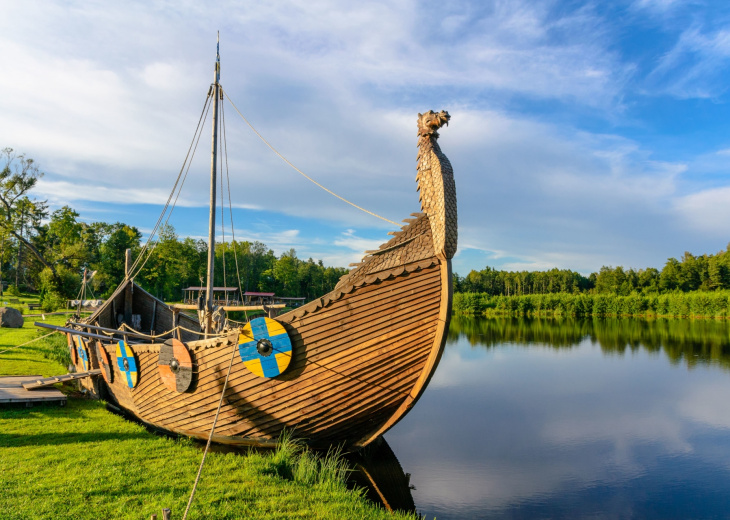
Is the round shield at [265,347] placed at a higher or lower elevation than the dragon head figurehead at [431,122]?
lower

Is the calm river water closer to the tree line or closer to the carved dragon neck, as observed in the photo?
the carved dragon neck

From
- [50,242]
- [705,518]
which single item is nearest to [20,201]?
[50,242]

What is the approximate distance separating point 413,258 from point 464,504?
12.9 ft

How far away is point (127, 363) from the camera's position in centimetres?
766

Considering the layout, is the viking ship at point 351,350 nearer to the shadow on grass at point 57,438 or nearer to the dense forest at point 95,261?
the shadow on grass at point 57,438

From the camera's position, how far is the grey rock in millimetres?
17719

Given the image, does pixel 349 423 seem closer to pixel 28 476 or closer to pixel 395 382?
pixel 395 382

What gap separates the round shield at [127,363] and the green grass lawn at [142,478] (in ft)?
2.47

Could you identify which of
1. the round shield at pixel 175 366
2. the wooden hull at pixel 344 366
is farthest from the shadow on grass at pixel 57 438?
the wooden hull at pixel 344 366

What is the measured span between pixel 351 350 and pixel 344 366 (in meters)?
0.24

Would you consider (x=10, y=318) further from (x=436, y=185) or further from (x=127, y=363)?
(x=436, y=185)

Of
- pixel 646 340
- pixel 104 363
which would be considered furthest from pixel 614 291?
pixel 104 363

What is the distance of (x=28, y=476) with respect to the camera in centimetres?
493

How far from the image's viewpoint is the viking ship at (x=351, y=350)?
5680mm
